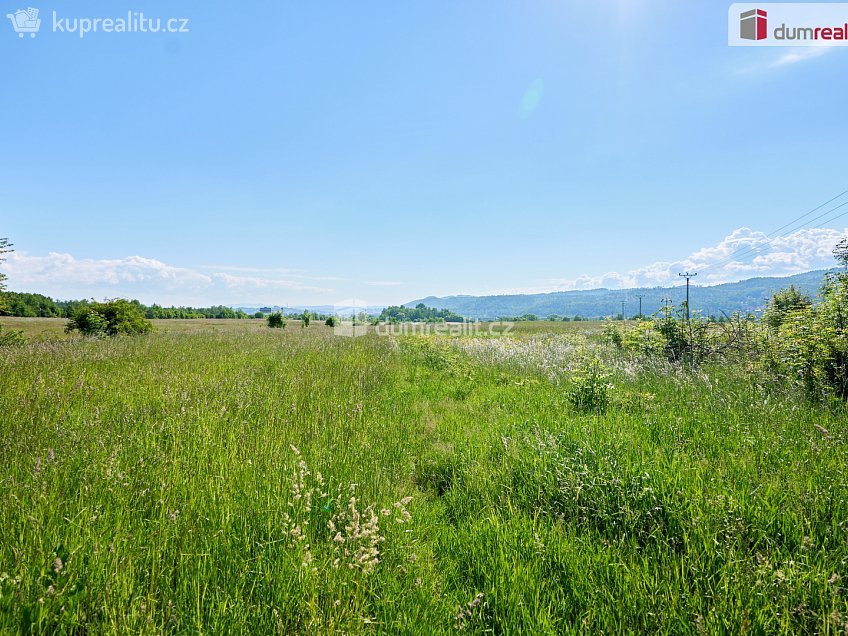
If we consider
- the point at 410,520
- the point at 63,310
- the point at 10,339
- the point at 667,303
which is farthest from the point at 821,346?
the point at 63,310

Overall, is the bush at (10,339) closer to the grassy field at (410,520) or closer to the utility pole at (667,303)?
the grassy field at (410,520)

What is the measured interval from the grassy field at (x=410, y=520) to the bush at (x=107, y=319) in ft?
51.7

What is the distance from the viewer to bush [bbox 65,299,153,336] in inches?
668

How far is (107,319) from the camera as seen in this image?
17656 mm

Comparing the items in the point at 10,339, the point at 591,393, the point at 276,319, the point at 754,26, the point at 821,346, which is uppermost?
the point at 754,26

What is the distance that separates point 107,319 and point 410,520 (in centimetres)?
2180

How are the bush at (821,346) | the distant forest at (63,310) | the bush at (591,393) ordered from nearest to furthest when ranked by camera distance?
the bush at (821,346) → the bush at (591,393) → the distant forest at (63,310)

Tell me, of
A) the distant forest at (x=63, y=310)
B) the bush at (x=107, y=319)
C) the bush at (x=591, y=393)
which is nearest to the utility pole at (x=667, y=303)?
the bush at (x=591, y=393)

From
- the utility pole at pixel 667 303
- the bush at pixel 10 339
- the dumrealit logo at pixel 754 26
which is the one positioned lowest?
the bush at pixel 10 339

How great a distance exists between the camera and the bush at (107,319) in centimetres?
1697

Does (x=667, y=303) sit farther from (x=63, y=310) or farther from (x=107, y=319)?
(x=63, y=310)

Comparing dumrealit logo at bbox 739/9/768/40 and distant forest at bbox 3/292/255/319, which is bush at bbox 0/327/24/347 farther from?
distant forest at bbox 3/292/255/319

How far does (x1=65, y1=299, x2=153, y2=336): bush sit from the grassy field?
1576 cm

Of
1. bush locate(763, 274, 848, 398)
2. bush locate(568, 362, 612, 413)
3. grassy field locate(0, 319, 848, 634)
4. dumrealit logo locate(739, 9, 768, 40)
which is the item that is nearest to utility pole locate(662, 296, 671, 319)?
bush locate(763, 274, 848, 398)
